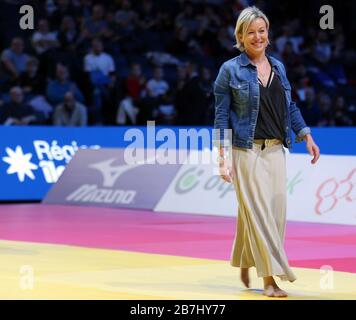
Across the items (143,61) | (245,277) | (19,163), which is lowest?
(19,163)

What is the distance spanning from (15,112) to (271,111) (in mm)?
11029

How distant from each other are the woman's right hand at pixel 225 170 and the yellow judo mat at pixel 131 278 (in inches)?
34.9

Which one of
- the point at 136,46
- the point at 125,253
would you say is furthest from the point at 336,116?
the point at 125,253

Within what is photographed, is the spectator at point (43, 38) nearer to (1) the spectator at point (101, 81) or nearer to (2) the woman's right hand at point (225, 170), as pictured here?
(1) the spectator at point (101, 81)

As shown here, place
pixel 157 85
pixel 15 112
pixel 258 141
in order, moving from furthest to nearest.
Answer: pixel 157 85 → pixel 15 112 → pixel 258 141

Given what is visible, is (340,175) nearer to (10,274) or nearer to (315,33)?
(10,274)

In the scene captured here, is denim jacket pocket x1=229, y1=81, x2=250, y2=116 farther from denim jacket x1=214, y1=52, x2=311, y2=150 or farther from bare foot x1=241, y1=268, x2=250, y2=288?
bare foot x1=241, y1=268, x2=250, y2=288

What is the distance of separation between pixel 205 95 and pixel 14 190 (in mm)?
4894

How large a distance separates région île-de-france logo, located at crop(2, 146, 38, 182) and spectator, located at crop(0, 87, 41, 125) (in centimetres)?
135

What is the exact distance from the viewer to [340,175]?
43.9 ft

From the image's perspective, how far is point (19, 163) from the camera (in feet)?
54.1

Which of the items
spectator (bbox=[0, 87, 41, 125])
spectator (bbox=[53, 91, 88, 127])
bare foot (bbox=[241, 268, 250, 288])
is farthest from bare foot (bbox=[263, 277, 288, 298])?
spectator (bbox=[53, 91, 88, 127])

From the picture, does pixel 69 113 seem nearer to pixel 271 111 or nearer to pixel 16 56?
pixel 16 56

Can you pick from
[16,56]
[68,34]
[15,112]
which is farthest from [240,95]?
[68,34]
